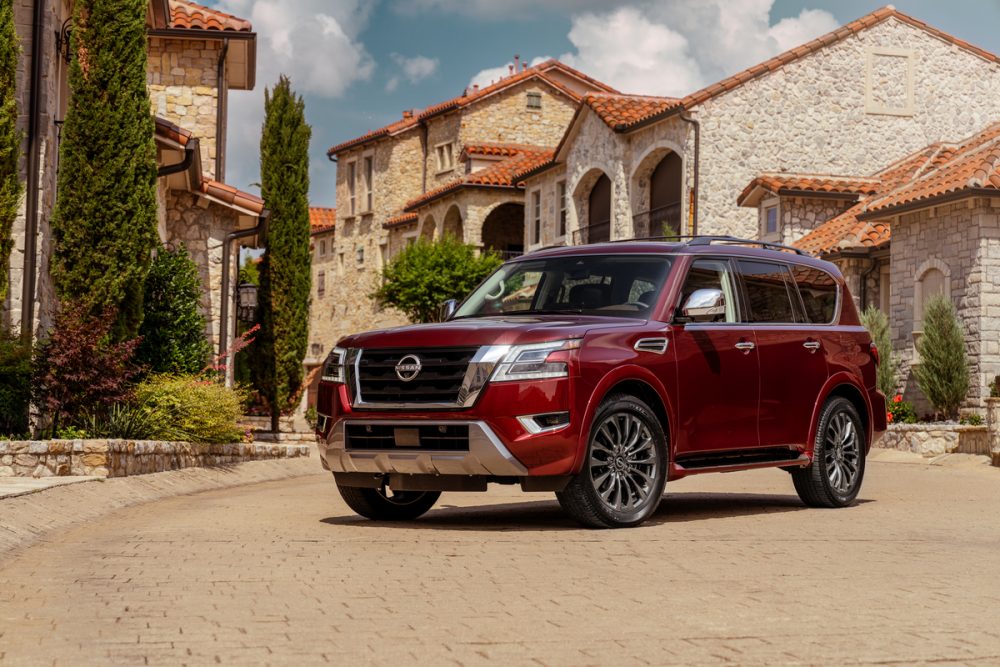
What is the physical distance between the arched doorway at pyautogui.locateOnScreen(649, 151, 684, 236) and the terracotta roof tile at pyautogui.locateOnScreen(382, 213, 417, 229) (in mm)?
19240

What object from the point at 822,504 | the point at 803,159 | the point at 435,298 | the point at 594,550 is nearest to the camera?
the point at 594,550

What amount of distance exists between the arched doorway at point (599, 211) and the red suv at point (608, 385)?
29.9m

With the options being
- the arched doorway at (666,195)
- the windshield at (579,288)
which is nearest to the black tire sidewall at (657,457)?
the windshield at (579,288)

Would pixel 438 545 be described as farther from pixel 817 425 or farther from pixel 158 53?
pixel 158 53

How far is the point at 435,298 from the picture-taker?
47.8 meters

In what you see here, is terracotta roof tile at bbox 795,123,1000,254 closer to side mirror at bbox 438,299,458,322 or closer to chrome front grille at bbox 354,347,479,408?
side mirror at bbox 438,299,458,322

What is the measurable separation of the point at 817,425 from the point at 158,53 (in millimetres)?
20104

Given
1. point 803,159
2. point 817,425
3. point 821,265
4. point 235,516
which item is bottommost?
point 235,516

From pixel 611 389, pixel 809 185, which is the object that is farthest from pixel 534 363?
pixel 809 185

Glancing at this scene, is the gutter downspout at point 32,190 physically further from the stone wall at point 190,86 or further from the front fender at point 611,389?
the stone wall at point 190,86

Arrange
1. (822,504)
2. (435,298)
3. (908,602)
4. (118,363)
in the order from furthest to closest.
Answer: (435,298), (118,363), (822,504), (908,602)

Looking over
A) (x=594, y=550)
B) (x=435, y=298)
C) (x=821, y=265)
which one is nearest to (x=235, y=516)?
(x=594, y=550)

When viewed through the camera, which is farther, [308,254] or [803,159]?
[803,159]

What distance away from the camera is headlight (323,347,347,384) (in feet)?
34.5
